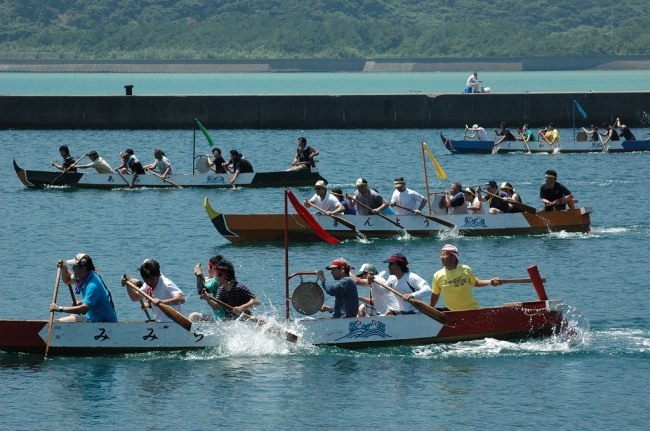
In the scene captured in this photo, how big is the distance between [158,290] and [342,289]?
2.71 meters

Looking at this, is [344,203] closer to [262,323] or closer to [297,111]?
[262,323]

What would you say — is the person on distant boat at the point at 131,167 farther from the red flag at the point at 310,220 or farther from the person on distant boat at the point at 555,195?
the red flag at the point at 310,220

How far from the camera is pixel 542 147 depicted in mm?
48312

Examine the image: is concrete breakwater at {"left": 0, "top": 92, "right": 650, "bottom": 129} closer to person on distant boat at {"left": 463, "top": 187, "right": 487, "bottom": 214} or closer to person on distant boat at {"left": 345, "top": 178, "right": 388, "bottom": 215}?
person on distant boat at {"left": 463, "top": 187, "right": 487, "bottom": 214}

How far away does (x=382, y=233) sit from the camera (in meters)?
27.5

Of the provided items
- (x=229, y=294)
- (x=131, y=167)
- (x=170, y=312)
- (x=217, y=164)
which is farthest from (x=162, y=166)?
(x=170, y=312)

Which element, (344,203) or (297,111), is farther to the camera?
(297,111)

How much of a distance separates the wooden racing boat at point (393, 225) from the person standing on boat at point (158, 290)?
31.8 ft

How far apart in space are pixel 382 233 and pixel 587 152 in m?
23.8

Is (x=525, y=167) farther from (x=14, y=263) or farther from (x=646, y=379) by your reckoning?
(x=646, y=379)

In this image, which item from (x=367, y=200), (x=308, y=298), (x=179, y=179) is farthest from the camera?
(x=179, y=179)

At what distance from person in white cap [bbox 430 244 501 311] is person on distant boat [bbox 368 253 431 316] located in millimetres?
198

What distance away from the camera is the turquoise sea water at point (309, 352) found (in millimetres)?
15383

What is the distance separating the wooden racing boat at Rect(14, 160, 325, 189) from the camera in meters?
37.5
